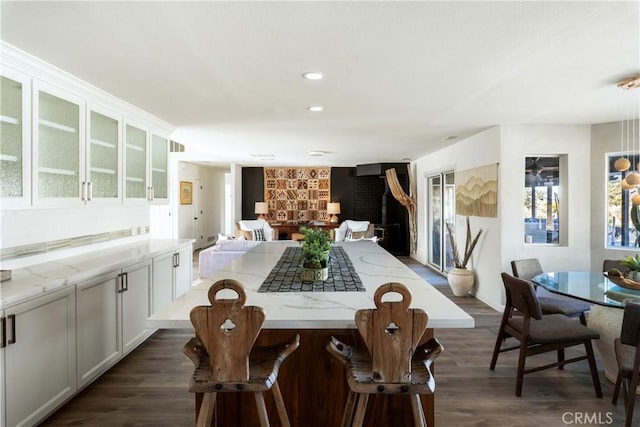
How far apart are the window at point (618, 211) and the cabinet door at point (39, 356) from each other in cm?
534

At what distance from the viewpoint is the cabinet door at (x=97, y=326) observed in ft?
7.88

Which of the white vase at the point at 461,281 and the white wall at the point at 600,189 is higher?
the white wall at the point at 600,189

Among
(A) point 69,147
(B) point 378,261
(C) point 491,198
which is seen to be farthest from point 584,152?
(A) point 69,147

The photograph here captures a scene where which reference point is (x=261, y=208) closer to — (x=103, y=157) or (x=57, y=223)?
(x=103, y=157)

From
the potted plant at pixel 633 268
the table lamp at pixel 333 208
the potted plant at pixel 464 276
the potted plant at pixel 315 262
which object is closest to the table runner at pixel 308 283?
the potted plant at pixel 315 262

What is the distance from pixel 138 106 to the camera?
11.3ft

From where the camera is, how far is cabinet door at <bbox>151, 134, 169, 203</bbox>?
393cm

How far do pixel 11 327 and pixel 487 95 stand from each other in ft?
11.9

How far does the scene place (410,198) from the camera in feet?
27.3

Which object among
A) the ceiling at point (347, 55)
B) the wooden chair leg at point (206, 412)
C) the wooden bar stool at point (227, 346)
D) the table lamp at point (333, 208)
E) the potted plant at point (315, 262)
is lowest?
the wooden chair leg at point (206, 412)

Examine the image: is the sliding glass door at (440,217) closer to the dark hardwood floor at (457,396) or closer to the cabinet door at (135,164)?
the dark hardwood floor at (457,396)

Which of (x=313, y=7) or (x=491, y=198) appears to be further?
(x=491, y=198)

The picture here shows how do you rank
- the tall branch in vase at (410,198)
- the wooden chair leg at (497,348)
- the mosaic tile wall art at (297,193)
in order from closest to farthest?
1. the wooden chair leg at (497,348)
2. the tall branch in vase at (410,198)
3. the mosaic tile wall art at (297,193)

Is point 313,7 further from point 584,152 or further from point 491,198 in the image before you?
point 584,152
